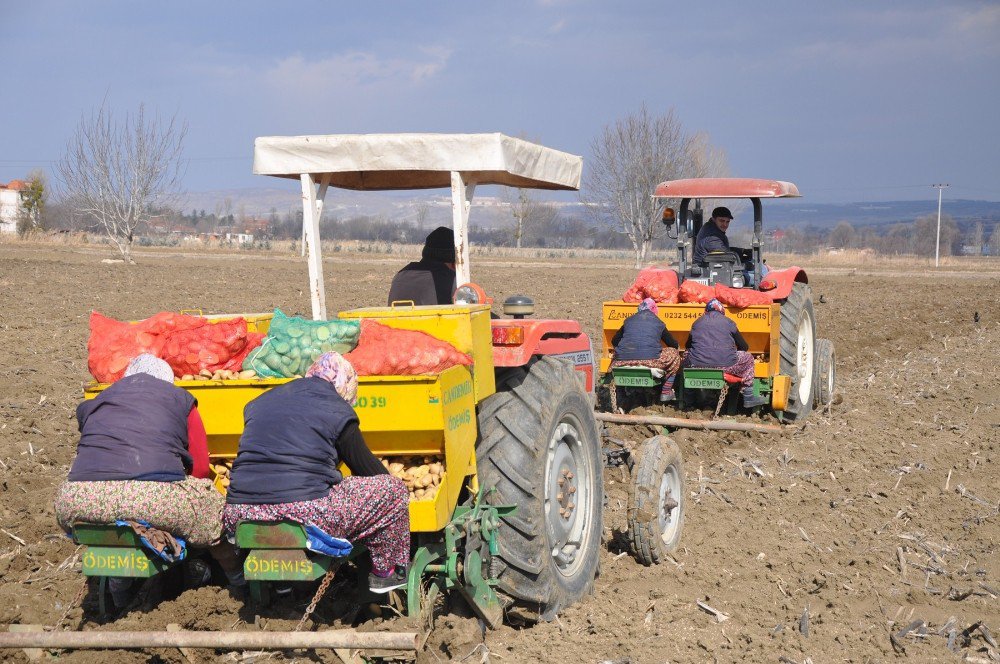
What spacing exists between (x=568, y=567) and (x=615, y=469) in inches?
111

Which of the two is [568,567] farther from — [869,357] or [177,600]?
[869,357]

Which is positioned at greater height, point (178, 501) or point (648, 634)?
point (178, 501)

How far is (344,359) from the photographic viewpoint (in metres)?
4.25

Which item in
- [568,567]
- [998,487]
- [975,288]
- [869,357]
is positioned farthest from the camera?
[975,288]

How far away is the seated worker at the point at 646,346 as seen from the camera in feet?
32.0

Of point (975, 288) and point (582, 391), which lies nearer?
point (582, 391)

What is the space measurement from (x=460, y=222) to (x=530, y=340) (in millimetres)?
750

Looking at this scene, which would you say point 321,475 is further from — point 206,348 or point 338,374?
point 206,348

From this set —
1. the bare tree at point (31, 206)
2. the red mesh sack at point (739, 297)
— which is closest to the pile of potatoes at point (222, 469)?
the red mesh sack at point (739, 297)

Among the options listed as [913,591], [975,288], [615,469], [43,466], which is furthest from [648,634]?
[975,288]

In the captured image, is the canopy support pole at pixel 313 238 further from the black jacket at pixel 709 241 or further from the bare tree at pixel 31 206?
the bare tree at pixel 31 206

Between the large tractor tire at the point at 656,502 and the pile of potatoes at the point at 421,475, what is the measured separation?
69.8 inches

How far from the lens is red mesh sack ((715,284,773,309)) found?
9.95m

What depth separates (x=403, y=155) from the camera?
5.24 m
